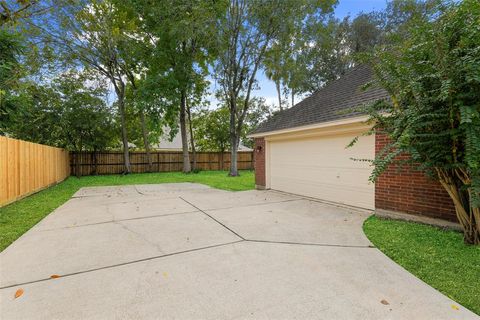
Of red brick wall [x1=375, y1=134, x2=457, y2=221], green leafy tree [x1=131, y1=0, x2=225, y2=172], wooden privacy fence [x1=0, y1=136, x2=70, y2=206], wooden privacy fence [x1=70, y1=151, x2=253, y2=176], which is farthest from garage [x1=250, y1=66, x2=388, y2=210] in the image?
wooden privacy fence [x1=70, y1=151, x2=253, y2=176]

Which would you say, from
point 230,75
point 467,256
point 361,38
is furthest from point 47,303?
point 361,38

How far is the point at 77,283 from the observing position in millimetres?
2449

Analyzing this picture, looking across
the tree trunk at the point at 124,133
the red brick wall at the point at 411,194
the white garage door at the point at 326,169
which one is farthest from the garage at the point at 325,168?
the tree trunk at the point at 124,133

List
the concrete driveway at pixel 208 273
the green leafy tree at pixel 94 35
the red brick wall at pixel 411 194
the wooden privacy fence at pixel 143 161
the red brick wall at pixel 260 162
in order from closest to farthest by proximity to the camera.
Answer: the concrete driveway at pixel 208 273
the red brick wall at pixel 411 194
the red brick wall at pixel 260 162
the green leafy tree at pixel 94 35
the wooden privacy fence at pixel 143 161

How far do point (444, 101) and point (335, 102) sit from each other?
394 cm

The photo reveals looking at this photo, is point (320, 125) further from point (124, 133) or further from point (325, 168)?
point (124, 133)

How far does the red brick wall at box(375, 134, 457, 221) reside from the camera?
13.4 feet

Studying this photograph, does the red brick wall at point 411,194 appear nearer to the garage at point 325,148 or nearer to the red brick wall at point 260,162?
the garage at point 325,148

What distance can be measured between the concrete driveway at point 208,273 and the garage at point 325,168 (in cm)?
119

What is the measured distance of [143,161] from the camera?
17.5 m

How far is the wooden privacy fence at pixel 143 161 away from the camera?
612 inches

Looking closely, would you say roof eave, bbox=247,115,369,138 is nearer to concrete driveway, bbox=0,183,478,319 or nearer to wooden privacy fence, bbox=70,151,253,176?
concrete driveway, bbox=0,183,478,319

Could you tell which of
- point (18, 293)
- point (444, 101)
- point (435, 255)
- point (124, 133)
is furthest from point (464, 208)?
point (124, 133)

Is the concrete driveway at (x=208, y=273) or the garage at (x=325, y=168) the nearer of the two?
the concrete driveway at (x=208, y=273)
